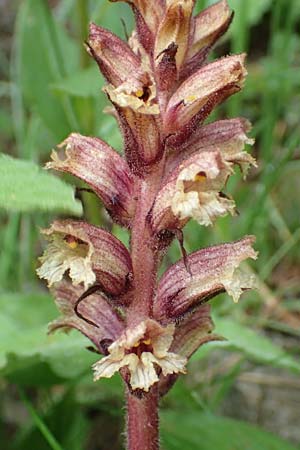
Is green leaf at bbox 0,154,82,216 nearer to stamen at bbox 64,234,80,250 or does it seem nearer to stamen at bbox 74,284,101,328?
stamen at bbox 64,234,80,250

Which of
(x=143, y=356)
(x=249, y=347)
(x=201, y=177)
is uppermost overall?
(x=201, y=177)

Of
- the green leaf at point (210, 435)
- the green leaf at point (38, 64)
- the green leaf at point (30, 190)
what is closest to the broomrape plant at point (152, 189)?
the green leaf at point (30, 190)

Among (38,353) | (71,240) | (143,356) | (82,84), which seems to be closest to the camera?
(143,356)

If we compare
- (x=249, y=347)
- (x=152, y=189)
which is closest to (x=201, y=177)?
(x=152, y=189)

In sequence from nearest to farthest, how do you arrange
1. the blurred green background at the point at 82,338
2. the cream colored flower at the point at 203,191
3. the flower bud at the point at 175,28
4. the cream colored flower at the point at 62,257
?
the cream colored flower at the point at 203,191, the cream colored flower at the point at 62,257, the flower bud at the point at 175,28, the blurred green background at the point at 82,338

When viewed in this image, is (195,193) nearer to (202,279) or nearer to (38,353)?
(202,279)

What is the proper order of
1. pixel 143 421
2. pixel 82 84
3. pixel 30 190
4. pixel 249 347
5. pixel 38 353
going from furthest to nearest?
pixel 82 84 → pixel 249 347 → pixel 38 353 → pixel 143 421 → pixel 30 190

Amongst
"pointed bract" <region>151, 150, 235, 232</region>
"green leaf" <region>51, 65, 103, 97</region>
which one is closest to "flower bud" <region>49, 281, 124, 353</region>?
"pointed bract" <region>151, 150, 235, 232</region>

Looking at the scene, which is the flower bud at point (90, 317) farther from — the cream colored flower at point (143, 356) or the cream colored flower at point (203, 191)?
the cream colored flower at point (203, 191)
